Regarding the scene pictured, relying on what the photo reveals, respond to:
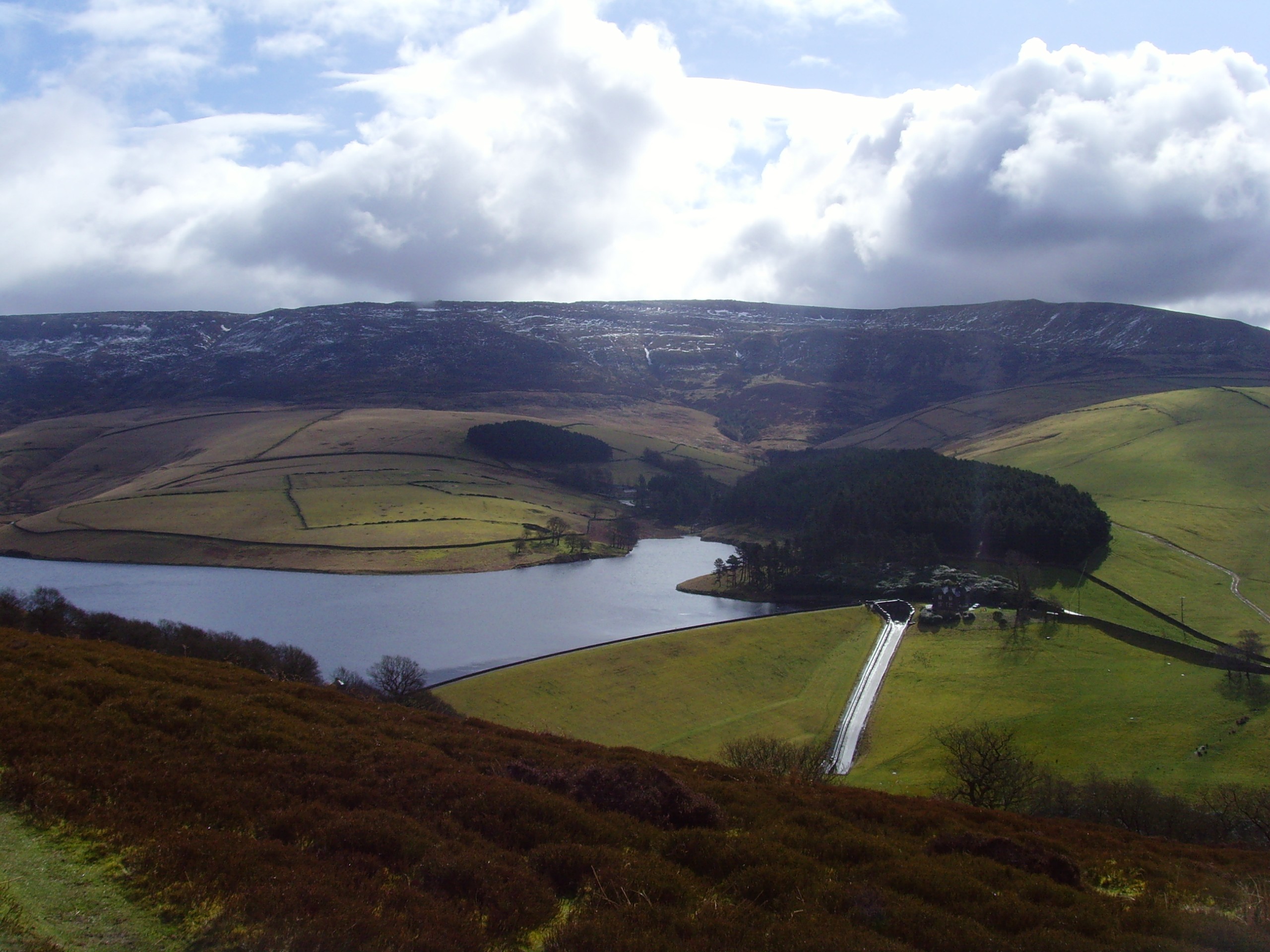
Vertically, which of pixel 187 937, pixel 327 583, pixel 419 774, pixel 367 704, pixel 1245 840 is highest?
pixel 187 937

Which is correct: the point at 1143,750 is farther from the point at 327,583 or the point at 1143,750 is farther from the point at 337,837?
the point at 327,583

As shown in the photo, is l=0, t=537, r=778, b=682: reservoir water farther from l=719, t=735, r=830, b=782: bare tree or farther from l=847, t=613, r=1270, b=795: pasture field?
l=719, t=735, r=830, b=782: bare tree

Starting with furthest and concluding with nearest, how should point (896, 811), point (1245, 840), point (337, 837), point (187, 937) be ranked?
1. point (1245, 840)
2. point (896, 811)
3. point (337, 837)
4. point (187, 937)

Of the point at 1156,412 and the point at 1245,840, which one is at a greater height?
the point at 1156,412

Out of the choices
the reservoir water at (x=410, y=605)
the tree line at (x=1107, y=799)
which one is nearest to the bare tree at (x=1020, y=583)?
the reservoir water at (x=410, y=605)

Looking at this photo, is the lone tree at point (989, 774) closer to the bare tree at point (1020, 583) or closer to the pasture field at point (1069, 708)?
the pasture field at point (1069, 708)

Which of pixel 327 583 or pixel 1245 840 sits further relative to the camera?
pixel 327 583

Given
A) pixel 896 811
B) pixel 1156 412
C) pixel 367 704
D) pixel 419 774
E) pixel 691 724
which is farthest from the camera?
pixel 1156 412

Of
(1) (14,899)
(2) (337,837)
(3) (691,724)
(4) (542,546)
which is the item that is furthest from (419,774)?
(4) (542,546)
